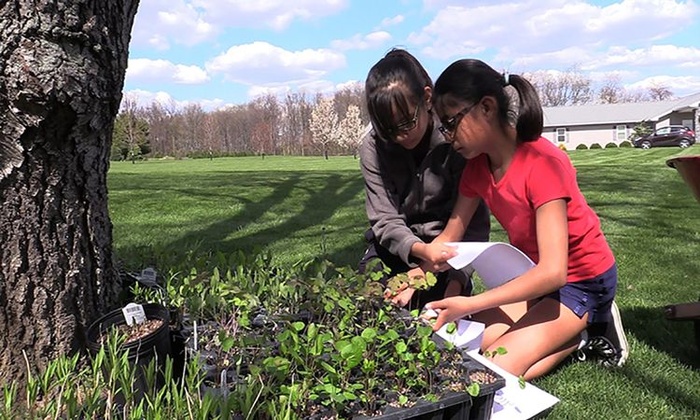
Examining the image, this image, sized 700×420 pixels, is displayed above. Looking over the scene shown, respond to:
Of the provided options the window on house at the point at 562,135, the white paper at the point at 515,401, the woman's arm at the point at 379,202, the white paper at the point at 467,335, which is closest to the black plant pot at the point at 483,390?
the white paper at the point at 515,401

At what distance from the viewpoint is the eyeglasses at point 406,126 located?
7.32 ft

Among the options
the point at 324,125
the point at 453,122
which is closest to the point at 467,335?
the point at 453,122

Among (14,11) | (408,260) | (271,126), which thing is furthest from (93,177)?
(271,126)

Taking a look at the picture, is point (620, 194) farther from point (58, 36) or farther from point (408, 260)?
point (58, 36)

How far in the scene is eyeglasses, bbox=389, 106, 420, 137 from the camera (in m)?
2.23

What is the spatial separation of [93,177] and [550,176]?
1.66 metres

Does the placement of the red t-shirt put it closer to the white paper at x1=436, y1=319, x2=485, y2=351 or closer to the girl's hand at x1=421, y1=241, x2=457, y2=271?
the girl's hand at x1=421, y1=241, x2=457, y2=271

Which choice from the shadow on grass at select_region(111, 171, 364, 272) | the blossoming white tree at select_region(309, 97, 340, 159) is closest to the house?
the blossoming white tree at select_region(309, 97, 340, 159)

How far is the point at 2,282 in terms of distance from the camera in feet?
5.13

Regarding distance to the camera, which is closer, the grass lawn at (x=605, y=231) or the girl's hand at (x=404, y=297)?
the grass lawn at (x=605, y=231)

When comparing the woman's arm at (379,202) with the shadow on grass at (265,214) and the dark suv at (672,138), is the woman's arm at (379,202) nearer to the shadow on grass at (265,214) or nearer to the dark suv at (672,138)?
the shadow on grass at (265,214)

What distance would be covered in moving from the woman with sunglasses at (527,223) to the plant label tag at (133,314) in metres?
1.02

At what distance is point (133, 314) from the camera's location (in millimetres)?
1708

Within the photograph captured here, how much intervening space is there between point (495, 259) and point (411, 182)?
71cm
